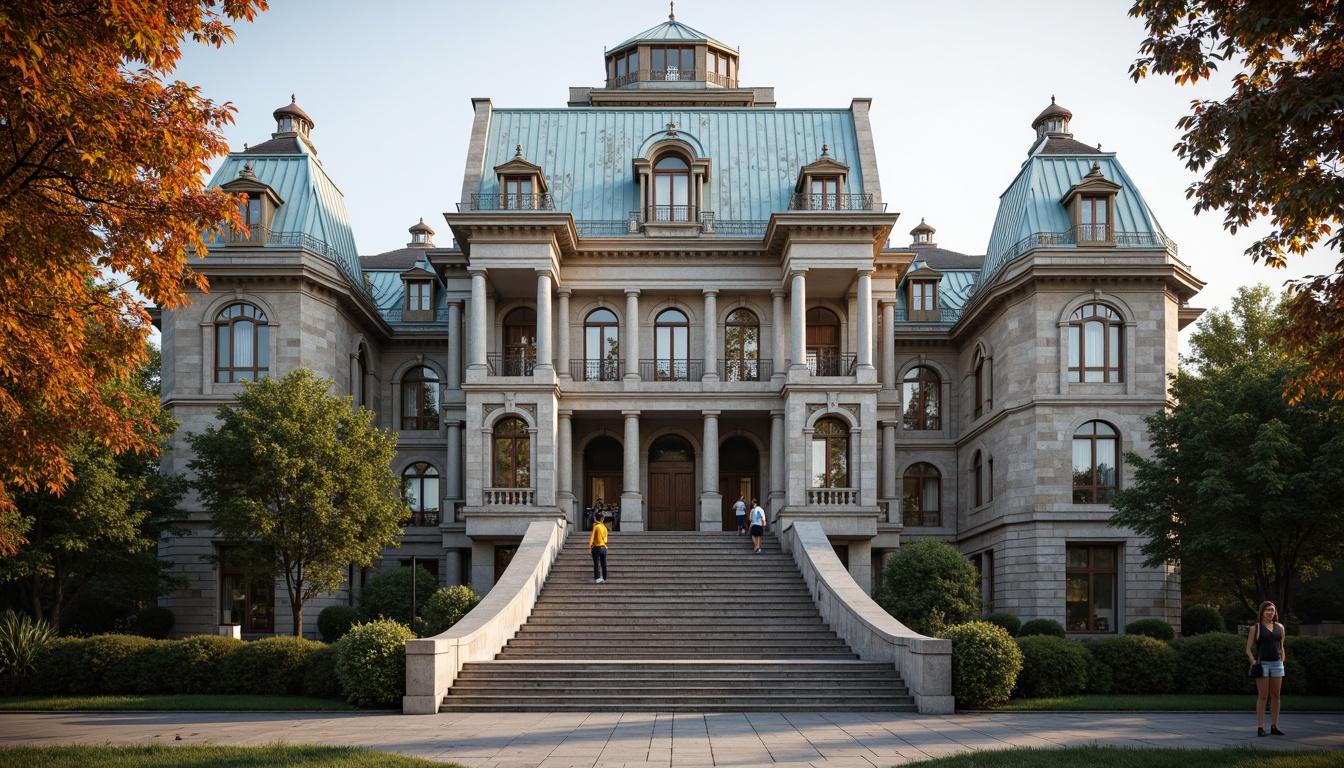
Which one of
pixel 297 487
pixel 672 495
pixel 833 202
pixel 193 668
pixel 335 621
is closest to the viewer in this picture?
pixel 193 668

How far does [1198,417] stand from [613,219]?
64.3 feet

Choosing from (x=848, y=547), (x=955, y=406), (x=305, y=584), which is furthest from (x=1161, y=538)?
(x=305, y=584)

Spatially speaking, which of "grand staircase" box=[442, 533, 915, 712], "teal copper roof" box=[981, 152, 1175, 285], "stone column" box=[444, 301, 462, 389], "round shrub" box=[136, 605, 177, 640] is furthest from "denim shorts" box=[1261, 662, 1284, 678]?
"round shrub" box=[136, 605, 177, 640]

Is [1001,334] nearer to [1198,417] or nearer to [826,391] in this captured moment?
[826,391]

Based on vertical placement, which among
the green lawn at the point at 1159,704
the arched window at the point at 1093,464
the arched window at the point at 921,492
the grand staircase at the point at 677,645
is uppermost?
the arched window at the point at 1093,464

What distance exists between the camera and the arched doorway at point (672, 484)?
135ft

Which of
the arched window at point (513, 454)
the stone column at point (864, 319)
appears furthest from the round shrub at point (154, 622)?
the stone column at point (864, 319)

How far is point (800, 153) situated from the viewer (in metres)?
42.3

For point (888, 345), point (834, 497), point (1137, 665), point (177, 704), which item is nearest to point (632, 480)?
point (834, 497)

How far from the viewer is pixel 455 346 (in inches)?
1629

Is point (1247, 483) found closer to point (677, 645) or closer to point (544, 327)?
point (677, 645)

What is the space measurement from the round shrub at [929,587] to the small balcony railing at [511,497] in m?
11.0

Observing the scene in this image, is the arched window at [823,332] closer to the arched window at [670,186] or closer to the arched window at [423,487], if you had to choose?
the arched window at [670,186]

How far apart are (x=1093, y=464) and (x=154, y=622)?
29103mm
